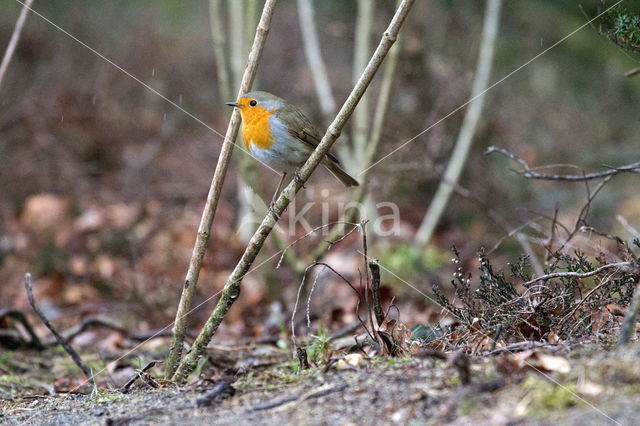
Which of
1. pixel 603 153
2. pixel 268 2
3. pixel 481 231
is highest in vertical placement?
pixel 268 2

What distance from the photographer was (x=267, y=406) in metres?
2.29

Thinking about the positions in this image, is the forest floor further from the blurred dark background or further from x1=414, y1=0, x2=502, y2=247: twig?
x1=414, y1=0, x2=502, y2=247: twig

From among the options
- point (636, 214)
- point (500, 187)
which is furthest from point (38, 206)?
Answer: point (636, 214)

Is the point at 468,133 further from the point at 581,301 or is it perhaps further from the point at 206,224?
the point at 581,301

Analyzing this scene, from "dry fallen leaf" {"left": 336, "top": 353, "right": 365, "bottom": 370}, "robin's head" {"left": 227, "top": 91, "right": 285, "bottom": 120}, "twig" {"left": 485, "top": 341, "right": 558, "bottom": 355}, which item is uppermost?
"robin's head" {"left": 227, "top": 91, "right": 285, "bottom": 120}

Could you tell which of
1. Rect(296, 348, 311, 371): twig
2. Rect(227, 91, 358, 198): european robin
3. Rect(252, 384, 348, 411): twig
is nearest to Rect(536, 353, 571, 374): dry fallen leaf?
Rect(252, 384, 348, 411): twig

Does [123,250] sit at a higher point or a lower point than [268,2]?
lower

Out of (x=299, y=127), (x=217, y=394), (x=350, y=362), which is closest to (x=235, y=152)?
(x=299, y=127)

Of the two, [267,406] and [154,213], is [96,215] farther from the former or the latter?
[267,406]

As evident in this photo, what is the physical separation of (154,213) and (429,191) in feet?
11.1

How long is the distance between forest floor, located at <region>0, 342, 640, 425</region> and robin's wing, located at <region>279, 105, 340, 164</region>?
2.01 meters

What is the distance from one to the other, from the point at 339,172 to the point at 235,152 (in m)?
1.54

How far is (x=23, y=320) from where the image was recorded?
4375mm

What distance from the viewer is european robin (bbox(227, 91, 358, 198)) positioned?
14.4 feet
